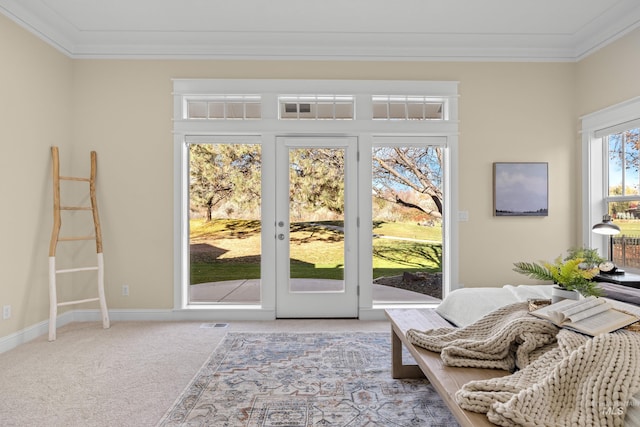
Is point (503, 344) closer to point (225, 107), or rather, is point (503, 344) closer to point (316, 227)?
point (316, 227)

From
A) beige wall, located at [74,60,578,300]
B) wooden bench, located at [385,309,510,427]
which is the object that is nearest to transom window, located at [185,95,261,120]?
beige wall, located at [74,60,578,300]

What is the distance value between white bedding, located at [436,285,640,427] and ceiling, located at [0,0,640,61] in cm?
244

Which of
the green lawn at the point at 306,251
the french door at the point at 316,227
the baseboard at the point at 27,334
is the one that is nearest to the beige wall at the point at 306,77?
the green lawn at the point at 306,251

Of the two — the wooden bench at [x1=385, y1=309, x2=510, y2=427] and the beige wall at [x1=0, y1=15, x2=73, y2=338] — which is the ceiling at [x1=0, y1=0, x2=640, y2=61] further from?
the wooden bench at [x1=385, y1=309, x2=510, y2=427]

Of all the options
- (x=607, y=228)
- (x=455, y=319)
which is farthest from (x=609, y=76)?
(x=455, y=319)

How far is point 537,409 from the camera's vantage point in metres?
1.13

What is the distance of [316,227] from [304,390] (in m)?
1.97

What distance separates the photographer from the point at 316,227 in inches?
160

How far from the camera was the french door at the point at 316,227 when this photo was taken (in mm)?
4023

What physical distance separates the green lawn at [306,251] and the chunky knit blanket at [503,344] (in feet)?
7.64

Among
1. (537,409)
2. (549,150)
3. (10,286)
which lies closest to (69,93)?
(10,286)

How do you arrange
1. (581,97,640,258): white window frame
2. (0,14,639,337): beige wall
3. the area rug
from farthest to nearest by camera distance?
(0,14,639,337): beige wall
(581,97,640,258): white window frame
the area rug

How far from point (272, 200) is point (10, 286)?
7.86 ft

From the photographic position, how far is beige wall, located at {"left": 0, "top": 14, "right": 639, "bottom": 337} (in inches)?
155
